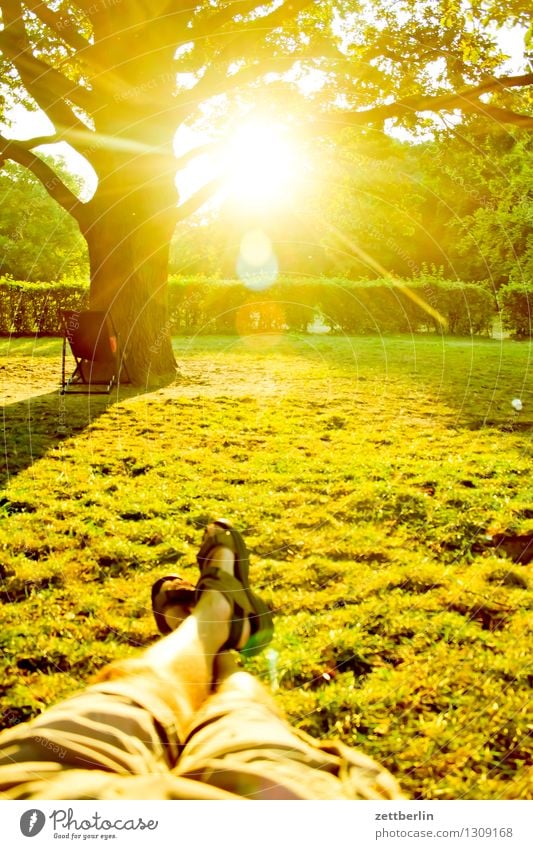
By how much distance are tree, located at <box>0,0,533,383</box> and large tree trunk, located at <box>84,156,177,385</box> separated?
2 cm

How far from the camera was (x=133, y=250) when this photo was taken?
34.9 ft

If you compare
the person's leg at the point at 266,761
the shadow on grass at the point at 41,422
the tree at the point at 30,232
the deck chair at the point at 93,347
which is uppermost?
the tree at the point at 30,232

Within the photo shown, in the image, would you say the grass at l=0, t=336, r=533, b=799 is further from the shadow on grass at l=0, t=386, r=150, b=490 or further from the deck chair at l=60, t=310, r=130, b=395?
the deck chair at l=60, t=310, r=130, b=395

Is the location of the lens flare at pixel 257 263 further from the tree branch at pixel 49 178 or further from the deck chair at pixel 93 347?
the deck chair at pixel 93 347

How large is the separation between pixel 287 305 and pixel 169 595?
1867 cm

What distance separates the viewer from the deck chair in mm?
9211

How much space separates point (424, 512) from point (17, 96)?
46.6ft

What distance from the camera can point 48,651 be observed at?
2.88 meters

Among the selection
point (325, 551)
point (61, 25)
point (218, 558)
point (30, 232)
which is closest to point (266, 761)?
point (218, 558)

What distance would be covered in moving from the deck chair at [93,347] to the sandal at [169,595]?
236 inches

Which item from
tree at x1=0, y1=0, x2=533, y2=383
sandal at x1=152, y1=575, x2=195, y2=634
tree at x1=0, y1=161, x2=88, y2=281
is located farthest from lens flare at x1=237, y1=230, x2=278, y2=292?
tree at x1=0, y1=161, x2=88, y2=281

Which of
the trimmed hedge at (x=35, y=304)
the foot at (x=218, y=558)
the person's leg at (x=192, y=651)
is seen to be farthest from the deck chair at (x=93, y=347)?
the trimmed hedge at (x=35, y=304)

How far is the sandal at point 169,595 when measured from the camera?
3178 millimetres

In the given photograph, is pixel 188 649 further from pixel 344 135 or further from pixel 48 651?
pixel 344 135
